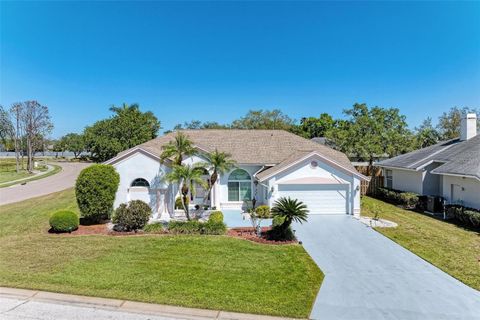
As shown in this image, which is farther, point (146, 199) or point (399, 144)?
point (399, 144)

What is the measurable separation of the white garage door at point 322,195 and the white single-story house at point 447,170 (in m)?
6.99

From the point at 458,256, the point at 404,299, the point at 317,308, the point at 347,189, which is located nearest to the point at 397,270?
the point at 404,299

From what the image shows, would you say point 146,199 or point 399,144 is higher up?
point 399,144

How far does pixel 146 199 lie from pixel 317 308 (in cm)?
1440

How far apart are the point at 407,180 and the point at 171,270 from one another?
22586 mm

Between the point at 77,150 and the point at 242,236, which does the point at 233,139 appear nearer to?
the point at 242,236

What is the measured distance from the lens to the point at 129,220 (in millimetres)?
15625

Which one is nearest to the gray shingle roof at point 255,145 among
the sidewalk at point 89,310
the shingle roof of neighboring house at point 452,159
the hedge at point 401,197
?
the hedge at point 401,197

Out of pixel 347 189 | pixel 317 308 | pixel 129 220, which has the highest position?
pixel 347 189

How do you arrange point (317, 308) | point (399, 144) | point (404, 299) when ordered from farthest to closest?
point (399, 144)
point (404, 299)
point (317, 308)

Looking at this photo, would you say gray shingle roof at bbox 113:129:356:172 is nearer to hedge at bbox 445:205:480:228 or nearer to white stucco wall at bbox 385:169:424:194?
white stucco wall at bbox 385:169:424:194

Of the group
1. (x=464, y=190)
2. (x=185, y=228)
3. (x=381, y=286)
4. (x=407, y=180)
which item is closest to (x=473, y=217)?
(x=464, y=190)

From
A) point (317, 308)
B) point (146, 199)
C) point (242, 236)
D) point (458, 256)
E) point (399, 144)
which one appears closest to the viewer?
point (317, 308)

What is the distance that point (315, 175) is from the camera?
65.6 ft
